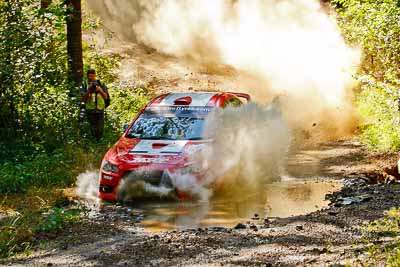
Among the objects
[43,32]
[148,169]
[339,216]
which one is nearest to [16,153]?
[43,32]

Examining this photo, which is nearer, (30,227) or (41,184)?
(30,227)

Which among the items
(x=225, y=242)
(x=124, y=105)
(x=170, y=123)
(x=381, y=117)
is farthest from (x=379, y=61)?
(x=225, y=242)

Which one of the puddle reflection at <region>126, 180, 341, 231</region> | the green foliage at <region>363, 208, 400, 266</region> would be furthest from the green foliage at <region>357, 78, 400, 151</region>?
the green foliage at <region>363, 208, 400, 266</region>

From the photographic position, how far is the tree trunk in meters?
15.6

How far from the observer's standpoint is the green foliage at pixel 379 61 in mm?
15920

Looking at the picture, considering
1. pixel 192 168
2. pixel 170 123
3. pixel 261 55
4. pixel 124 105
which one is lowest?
pixel 192 168

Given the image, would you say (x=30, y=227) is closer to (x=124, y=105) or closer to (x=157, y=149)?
(x=157, y=149)

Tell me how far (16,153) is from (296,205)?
6.22m

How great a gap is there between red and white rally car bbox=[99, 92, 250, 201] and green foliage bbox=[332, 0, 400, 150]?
4970 mm

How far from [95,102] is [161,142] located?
4.34m

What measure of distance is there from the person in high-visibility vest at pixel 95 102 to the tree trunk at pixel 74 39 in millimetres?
916

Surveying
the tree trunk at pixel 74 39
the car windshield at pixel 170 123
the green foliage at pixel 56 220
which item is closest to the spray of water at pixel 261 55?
the car windshield at pixel 170 123

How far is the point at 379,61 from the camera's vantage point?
1931cm

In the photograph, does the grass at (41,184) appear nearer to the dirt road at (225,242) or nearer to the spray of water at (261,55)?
the dirt road at (225,242)
